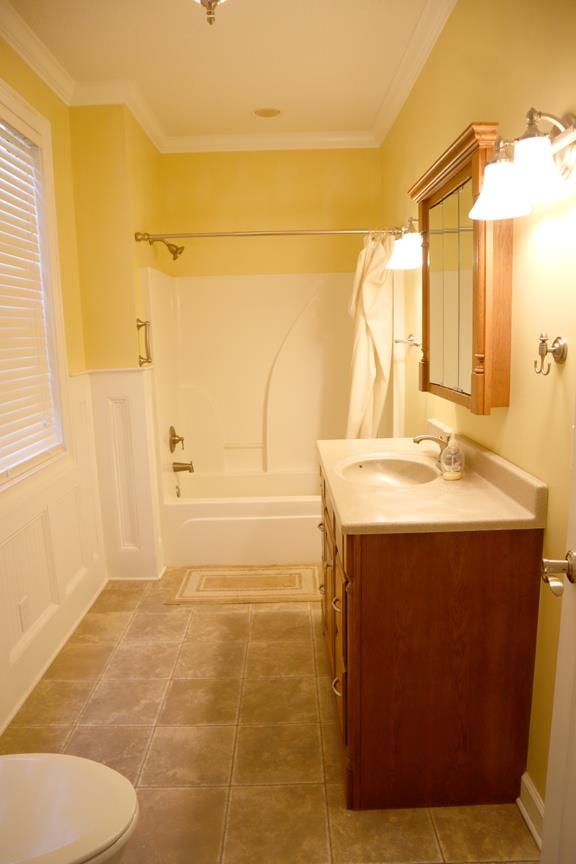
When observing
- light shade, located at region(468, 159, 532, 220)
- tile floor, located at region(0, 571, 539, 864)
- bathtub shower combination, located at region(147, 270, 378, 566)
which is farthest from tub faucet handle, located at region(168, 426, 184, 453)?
light shade, located at region(468, 159, 532, 220)

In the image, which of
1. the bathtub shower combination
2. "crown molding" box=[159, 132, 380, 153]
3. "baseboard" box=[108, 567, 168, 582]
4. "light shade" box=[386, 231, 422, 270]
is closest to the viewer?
"light shade" box=[386, 231, 422, 270]

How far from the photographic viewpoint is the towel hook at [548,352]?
137 cm

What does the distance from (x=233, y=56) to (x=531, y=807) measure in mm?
2927

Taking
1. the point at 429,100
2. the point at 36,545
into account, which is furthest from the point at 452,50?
the point at 36,545

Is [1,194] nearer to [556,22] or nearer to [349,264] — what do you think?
[556,22]

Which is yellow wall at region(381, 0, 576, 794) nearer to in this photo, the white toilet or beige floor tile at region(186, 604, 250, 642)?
the white toilet

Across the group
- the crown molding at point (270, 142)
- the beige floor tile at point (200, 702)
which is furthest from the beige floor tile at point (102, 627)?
the crown molding at point (270, 142)

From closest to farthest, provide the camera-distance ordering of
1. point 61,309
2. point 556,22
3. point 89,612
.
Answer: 1. point 556,22
2. point 61,309
3. point 89,612

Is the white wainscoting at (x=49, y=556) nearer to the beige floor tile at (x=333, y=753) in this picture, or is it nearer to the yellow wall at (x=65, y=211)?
the yellow wall at (x=65, y=211)

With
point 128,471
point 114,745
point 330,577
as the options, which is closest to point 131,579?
point 128,471

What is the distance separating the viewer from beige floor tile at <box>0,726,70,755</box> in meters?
1.93

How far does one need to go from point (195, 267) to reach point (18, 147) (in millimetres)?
1502

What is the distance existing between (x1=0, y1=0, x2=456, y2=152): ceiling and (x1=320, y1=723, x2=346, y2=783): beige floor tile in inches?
99.1

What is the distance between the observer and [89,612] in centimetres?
287
